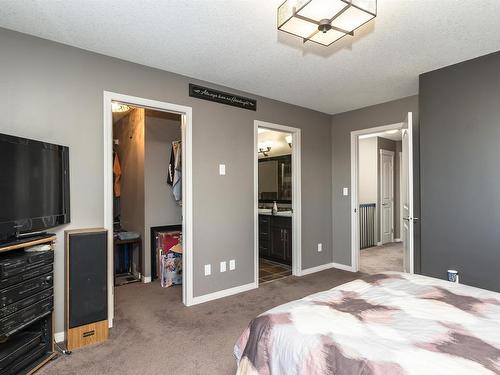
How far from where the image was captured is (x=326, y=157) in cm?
471

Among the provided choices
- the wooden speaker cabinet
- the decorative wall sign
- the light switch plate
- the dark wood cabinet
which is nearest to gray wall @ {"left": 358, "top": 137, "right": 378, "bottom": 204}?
the dark wood cabinet

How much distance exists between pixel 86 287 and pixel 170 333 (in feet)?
2.64

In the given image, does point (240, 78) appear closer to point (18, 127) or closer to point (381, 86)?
point (381, 86)

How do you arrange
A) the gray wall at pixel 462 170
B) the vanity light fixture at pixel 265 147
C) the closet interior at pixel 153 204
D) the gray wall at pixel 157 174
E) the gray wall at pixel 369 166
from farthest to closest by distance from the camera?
the gray wall at pixel 369 166 → the vanity light fixture at pixel 265 147 → the gray wall at pixel 157 174 → the closet interior at pixel 153 204 → the gray wall at pixel 462 170

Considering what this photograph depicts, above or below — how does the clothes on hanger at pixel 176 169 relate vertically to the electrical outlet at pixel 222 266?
above

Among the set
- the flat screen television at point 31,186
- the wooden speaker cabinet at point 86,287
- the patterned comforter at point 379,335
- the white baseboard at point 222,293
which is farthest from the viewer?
the white baseboard at point 222,293

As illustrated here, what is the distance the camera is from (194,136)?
323 cm

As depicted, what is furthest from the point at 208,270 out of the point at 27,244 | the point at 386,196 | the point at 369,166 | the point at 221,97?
the point at 386,196

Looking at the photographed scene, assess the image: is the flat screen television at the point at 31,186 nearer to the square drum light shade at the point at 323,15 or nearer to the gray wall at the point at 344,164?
the square drum light shade at the point at 323,15

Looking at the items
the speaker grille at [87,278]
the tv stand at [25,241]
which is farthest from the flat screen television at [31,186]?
the speaker grille at [87,278]

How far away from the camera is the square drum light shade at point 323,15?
65.1 inches

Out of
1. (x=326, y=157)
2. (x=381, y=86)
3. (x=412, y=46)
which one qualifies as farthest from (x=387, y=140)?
(x=412, y=46)

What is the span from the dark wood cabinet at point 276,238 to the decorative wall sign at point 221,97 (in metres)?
1.90

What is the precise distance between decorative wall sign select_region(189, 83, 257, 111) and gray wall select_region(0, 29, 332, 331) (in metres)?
0.07
